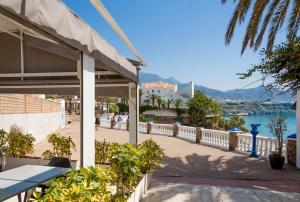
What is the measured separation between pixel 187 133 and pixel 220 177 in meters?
9.30

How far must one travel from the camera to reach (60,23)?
2.71 metres

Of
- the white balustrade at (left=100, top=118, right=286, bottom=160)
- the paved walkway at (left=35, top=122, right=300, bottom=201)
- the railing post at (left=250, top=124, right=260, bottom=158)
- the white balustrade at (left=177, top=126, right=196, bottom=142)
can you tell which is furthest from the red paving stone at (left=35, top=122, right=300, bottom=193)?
the white balustrade at (left=177, top=126, right=196, bottom=142)

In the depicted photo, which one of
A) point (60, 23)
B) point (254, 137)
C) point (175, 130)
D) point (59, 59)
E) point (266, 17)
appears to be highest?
point (266, 17)

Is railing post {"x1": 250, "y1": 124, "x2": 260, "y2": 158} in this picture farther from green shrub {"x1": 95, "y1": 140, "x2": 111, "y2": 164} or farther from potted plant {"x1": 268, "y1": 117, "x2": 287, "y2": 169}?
green shrub {"x1": 95, "y1": 140, "x2": 111, "y2": 164}

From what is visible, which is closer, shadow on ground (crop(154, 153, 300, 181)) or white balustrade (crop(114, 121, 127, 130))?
shadow on ground (crop(154, 153, 300, 181))

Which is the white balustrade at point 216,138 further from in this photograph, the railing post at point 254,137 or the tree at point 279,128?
the tree at point 279,128

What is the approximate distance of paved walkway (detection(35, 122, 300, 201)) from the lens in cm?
629

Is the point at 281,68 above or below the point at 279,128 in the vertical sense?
above

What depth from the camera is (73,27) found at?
3008mm

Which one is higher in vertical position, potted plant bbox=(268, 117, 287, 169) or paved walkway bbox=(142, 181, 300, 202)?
potted plant bbox=(268, 117, 287, 169)

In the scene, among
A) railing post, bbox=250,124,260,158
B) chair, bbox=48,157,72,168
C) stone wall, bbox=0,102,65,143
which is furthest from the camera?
stone wall, bbox=0,102,65,143

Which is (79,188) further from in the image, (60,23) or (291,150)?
(291,150)

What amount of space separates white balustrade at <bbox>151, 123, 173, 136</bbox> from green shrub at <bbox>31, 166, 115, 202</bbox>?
56.4 feet

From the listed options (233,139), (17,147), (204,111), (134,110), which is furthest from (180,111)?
(17,147)
